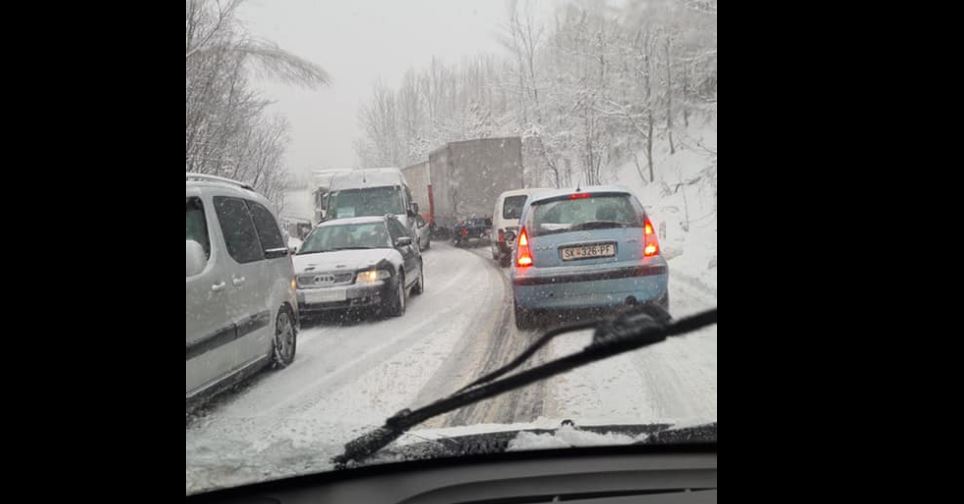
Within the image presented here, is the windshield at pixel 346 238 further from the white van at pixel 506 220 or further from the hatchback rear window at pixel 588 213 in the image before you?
the hatchback rear window at pixel 588 213

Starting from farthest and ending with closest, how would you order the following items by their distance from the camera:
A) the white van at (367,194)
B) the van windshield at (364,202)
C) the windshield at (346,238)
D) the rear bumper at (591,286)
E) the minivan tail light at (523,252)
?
the minivan tail light at (523,252)
the van windshield at (364,202)
the white van at (367,194)
the windshield at (346,238)
the rear bumper at (591,286)

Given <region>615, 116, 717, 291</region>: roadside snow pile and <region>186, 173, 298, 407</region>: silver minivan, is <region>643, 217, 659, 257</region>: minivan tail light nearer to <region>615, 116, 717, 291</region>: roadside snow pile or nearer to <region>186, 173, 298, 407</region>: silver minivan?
<region>615, 116, 717, 291</region>: roadside snow pile

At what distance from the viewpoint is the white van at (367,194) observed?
4.92 metres

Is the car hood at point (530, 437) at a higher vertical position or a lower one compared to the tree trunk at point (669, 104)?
lower

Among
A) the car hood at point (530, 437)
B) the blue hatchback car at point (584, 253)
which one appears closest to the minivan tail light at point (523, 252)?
the blue hatchback car at point (584, 253)

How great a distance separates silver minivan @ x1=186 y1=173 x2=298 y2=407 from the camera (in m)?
2.97

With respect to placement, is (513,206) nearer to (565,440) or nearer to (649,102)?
(649,102)

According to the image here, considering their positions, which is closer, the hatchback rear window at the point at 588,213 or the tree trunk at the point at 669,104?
the tree trunk at the point at 669,104

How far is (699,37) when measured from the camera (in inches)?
126
